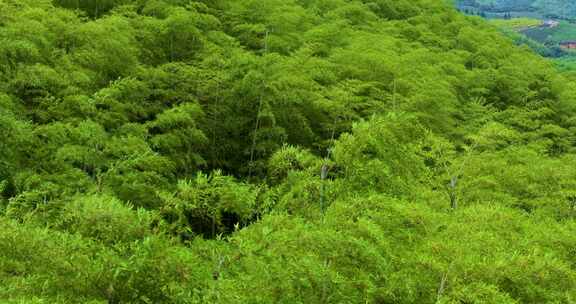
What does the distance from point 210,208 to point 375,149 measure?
11.8 ft

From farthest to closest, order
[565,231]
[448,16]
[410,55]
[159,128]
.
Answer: [448,16], [410,55], [159,128], [565,231]

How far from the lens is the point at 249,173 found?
1558 centimetres

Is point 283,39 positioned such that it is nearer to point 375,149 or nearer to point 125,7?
point 125,7

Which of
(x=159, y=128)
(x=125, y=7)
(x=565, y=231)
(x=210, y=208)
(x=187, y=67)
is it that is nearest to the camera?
(x=210, y=208)

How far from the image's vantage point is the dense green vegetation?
7215 mm

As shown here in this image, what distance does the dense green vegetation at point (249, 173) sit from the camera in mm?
7215

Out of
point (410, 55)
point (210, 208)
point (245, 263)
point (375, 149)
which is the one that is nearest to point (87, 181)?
point (210, 208)

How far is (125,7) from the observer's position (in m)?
19.5

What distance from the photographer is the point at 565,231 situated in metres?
10.5

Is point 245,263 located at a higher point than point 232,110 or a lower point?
higher

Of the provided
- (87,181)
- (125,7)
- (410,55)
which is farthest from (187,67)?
(410,55)

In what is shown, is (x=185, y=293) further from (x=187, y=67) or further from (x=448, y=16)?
(x=448, y=16)

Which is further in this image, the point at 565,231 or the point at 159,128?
the point at 159,128

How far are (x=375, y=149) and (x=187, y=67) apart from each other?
26.4 ft
